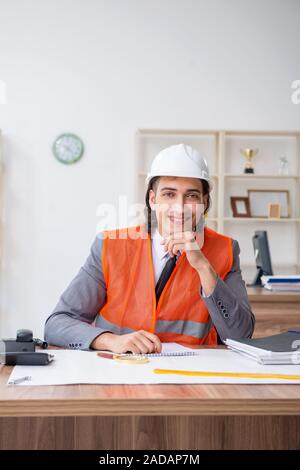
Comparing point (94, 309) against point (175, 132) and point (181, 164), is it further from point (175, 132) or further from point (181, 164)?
point (175, 132)

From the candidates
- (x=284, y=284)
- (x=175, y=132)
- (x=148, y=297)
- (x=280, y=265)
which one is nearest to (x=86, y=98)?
(x=175, y=132)

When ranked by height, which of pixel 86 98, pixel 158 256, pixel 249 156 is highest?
pixel 86 98

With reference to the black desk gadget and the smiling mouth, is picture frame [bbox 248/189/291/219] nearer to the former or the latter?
the smiling mouth

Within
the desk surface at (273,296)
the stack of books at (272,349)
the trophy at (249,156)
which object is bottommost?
the desk surface at (273,296)

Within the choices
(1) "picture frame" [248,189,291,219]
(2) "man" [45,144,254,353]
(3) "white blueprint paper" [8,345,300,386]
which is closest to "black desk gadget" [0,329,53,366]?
(3) "white blueprint paper" [8,345,300,386]

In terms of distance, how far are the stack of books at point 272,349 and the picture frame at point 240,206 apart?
371 cm

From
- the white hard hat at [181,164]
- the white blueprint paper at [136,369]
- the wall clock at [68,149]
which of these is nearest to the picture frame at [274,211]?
the wall clock at [68,149]

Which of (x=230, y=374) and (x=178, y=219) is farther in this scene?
(x=178, y=219)

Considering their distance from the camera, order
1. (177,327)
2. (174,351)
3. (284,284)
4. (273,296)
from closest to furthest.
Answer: (174,351) < (177,327) < (273,296) < (284,284)

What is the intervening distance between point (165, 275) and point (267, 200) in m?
3.55

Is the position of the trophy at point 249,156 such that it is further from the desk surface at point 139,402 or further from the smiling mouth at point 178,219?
the desk surface at point 139,402

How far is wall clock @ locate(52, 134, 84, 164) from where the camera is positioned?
5.43 m

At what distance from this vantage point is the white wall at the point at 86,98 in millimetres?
5449

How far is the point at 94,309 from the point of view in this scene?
7.05 feet
